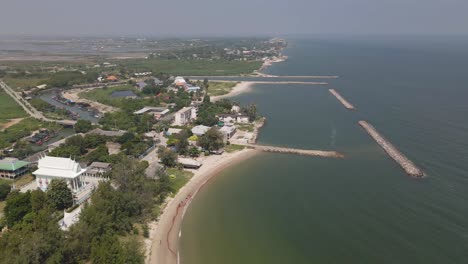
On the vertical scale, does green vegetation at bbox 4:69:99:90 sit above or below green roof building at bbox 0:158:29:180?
above

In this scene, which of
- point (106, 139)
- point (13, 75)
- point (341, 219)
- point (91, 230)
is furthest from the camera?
point (13, 75)

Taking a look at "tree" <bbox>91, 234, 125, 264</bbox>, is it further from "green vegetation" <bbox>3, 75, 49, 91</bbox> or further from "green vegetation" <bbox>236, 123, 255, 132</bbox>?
"green vegetation" <bbox>3, 75, 49, 91</bbox>

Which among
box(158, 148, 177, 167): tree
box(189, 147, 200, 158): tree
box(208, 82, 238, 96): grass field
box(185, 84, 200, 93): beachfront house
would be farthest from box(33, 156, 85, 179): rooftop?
box(208, 82, 238, 96): grass field

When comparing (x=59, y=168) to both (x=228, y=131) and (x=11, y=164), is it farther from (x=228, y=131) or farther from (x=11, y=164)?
(x=228, y=131)

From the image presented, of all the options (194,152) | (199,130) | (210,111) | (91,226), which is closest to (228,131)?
(199,130)

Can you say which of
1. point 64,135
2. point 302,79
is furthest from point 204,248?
point 302,79

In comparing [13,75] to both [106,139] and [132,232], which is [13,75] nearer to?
[106,139]
